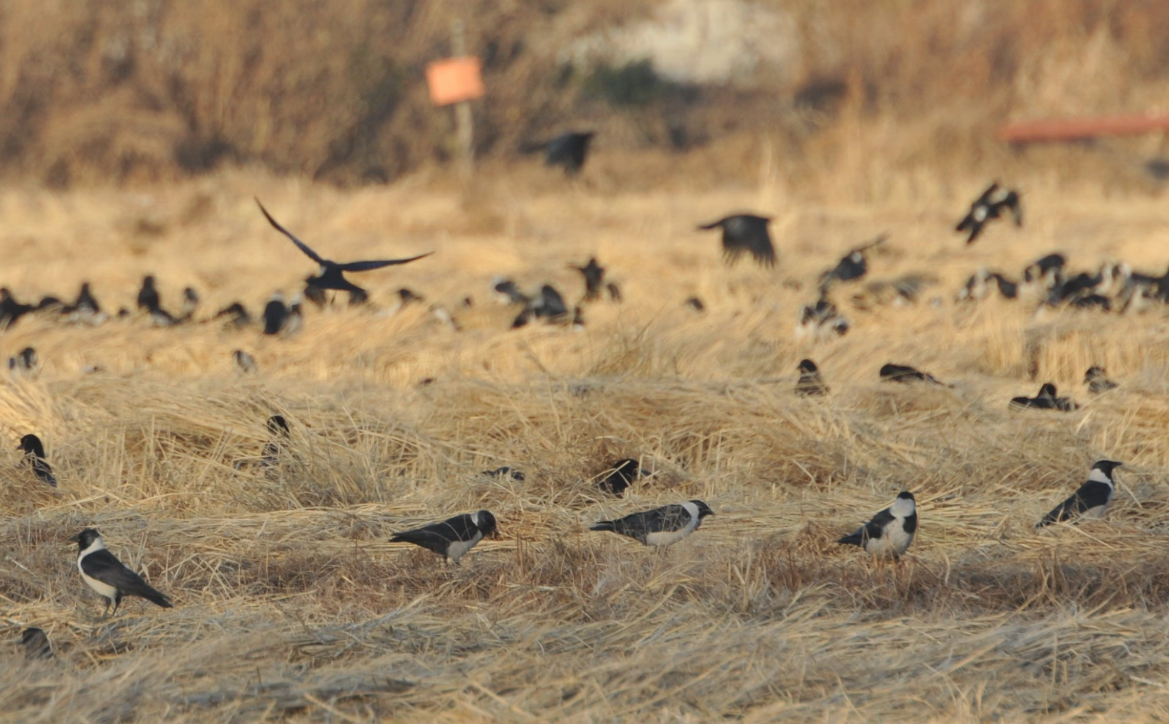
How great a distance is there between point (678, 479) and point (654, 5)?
2996cm

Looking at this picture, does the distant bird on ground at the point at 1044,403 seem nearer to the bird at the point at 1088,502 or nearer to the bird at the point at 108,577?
the bird at the point at 1088,502

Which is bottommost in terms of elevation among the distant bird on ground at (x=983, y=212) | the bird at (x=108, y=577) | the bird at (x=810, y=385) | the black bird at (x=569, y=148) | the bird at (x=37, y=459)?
the distant bird on ground at (x=983, y=212)

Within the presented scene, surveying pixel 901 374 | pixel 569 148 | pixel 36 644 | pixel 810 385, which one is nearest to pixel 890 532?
pixel 810 385

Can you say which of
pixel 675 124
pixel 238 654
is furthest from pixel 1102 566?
pixel 675 124

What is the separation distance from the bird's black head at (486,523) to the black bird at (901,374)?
2.81 meters

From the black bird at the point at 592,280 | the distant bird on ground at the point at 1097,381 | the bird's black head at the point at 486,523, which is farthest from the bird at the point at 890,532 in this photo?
the black bird at the point at 592,280

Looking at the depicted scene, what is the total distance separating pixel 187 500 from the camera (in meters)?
5.62

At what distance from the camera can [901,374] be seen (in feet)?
24.8

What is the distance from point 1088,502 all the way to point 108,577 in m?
3.05

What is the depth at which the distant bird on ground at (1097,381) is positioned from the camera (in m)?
7.33

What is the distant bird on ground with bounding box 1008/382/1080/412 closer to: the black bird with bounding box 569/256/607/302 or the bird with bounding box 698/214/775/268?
the black bird with bounding box 569/256/607/302

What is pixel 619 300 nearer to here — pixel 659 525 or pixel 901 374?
pixel 901 374

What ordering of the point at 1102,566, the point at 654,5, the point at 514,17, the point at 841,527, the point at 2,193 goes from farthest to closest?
the point at 654,5 < the point at 514,17 < the point at 2,193 < the point at 841,527 < the point at 1102,566

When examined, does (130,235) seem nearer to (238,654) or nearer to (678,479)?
(678,479)
